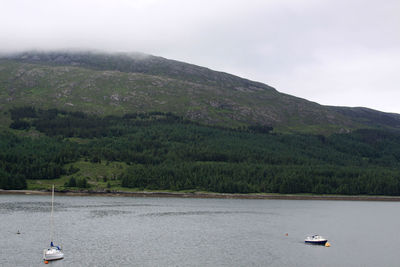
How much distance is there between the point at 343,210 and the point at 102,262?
482ft

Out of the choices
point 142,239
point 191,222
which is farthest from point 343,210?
point 142,239

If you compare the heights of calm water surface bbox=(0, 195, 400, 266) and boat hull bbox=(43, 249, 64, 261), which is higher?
boat hull bbox=(43, 249, 64, 261)

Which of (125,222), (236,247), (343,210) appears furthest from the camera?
(343,210)

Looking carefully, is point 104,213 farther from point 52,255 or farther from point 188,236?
point 52,255

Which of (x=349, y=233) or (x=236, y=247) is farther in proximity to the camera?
(x=349, y=233)

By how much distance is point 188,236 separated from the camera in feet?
361

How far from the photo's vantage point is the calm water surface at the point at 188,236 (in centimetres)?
8481

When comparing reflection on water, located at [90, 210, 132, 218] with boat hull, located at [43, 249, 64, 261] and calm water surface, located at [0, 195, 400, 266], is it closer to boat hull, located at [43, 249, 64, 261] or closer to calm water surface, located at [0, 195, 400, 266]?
calm water surface, located at [0, 195, 400, 266]

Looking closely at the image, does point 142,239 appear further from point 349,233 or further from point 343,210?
point 343,210

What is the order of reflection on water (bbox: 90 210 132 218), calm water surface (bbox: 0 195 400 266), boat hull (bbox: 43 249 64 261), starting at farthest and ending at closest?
reflection on water (bbox: 90 210 132 218) < calm water surface (bbox: 0 195 400 266) < boat hull (bbox: 43 249 64 261)

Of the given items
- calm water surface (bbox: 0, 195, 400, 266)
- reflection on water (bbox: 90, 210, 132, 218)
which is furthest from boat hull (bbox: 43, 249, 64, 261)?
reflection on water (bbox: 90, 210, 132, 218)

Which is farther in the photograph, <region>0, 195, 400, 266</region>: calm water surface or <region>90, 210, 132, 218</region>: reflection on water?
<region>90, 210, 132, 218</region>: reflection on water

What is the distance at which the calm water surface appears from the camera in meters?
84.8

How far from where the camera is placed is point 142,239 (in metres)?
103
